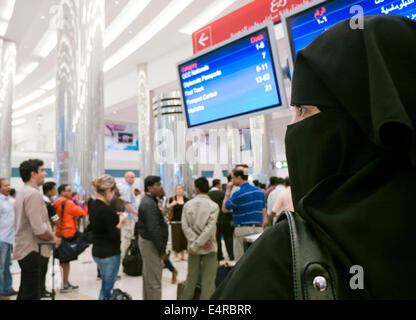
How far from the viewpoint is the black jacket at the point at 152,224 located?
4102 mm

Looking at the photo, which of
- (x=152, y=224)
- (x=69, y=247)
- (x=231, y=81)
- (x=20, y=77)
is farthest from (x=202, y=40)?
(x=20, y=77)

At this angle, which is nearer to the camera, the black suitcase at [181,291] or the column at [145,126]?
the black suitcase at [181,291]

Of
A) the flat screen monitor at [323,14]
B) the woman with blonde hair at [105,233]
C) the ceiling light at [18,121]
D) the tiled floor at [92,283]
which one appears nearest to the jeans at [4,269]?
the tiled floor at [92,283]

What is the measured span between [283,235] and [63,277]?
5.45 metres

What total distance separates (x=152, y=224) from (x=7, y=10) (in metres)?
10.5

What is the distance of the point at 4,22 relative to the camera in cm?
1156

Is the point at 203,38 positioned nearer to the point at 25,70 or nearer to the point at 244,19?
the point at 244,19

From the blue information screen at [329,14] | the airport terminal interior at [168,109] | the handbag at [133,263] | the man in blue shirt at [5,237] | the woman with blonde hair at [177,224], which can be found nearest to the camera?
the blue information screen at [329,14]

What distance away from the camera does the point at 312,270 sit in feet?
1.91

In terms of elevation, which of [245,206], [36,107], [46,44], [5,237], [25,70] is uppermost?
[46,44]

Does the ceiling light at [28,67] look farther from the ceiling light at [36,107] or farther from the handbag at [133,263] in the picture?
the handbag at [133,263]

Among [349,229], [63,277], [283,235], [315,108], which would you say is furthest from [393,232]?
[63,277]

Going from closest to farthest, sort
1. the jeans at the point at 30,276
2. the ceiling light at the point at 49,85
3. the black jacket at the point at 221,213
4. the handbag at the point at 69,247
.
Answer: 1. the jeans at the point at 30,276
2. the handbag at the point at 69,247
3. the black jacket at the point at 221,213
4. the ceiling light at the point at 49,85

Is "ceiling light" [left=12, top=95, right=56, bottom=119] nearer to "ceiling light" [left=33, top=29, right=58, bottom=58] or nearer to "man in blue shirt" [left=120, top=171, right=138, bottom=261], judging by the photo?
"ceiling light" [left=33, top=29, right=58, bottom=58]
